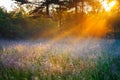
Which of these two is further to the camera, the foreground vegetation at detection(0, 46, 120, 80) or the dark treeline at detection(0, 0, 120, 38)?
the dark treeline at detection(0, 0, 120, 38)

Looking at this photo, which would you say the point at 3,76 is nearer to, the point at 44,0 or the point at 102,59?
the point at 102,59

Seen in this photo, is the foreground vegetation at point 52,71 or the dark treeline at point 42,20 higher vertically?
the foreground vegetation at point 52,71

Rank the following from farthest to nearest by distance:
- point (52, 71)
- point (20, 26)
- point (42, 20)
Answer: point (42, 20)
point (20, 26)
point (52, 71)

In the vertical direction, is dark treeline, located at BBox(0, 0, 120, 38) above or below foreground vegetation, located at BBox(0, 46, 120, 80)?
below

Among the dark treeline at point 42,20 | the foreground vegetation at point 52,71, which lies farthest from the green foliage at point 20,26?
the foreground vegetation at point 52,71

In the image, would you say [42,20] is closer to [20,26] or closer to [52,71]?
[20,26]

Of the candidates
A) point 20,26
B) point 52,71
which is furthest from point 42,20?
point 52,71

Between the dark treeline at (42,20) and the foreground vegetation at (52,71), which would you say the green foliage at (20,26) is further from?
the foreground vegetation at (52,71)

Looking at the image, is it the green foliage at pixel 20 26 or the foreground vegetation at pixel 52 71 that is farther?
the green foliage at pixel 20 26

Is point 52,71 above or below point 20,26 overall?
above

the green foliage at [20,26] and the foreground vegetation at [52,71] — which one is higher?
the foreground vegetation at [52,71]

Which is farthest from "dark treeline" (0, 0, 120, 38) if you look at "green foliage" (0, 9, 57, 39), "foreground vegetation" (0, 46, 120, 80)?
"foreground vegetation" (0, 46, 120, 80)

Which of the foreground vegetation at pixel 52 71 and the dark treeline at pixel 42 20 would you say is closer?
the foreground vegetation at pixel 52 71

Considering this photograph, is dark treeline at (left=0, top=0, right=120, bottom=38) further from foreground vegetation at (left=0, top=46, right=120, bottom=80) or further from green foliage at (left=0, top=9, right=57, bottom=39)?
foreground vegetation at (left=0, top=46, right=120, bottom=80)
